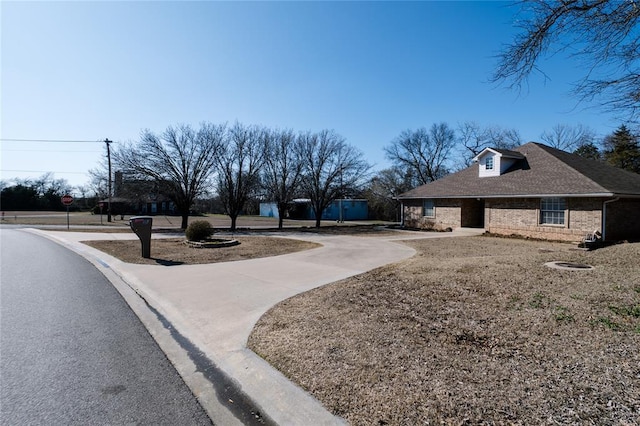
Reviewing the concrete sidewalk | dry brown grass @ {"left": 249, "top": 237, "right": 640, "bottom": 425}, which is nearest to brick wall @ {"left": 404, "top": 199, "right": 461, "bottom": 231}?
the concrete sidewalk

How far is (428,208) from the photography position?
25.9 meters

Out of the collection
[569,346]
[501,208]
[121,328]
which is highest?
[501,208]

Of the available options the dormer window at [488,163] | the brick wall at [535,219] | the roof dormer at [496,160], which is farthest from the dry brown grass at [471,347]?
the dormer window at [488,163]

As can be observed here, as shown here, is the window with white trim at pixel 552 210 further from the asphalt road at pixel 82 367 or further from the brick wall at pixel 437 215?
the asphalt road at pixel 82 367

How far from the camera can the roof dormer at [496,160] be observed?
2238 cm

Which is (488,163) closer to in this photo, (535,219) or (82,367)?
(535,219)

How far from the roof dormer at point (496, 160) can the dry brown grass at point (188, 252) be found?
13.3m

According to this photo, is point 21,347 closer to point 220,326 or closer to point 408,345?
point 220,326

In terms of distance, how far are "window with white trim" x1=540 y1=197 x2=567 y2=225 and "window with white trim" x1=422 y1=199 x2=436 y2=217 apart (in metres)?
7.75

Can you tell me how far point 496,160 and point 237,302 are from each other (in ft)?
68.3

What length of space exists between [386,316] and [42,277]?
8.82 meters

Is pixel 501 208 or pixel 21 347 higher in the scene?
pixel 501 208

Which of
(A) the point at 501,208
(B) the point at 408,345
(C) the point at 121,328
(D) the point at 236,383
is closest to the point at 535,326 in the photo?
(B) the point at 408,345

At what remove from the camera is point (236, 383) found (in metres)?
3.73
